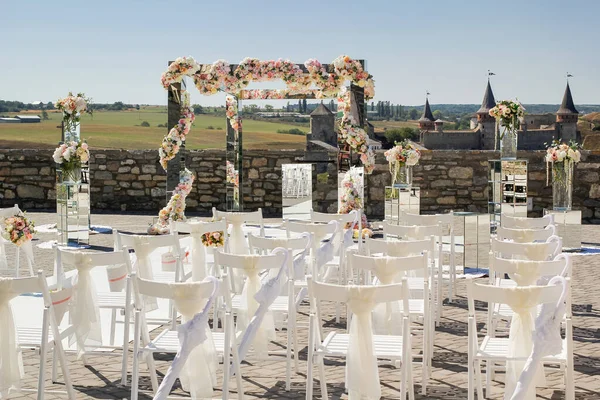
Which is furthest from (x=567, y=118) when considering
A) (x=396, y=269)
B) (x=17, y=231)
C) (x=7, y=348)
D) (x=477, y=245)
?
(x=7, y=348)

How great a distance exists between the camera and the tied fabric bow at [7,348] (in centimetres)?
541

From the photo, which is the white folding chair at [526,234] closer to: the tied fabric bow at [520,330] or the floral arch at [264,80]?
the tied fabric bow at [520,330]

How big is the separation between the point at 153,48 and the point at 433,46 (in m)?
21.1

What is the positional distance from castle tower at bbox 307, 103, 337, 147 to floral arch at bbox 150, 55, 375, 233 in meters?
0.39

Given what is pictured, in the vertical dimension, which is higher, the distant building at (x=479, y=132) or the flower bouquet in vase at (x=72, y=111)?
the distant building at (x=479, y=132)

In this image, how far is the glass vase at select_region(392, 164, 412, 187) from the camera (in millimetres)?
12562

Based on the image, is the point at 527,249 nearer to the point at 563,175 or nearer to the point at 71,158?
the point at 563,175

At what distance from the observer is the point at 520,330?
5328mm

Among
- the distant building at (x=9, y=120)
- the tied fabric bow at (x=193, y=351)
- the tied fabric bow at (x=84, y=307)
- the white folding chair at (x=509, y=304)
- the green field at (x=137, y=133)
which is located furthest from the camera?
the distant building at (x=9, y=120)

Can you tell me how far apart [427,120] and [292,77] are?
100 metres

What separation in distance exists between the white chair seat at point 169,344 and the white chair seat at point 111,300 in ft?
3.16

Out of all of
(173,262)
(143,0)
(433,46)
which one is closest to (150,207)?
(173,262)

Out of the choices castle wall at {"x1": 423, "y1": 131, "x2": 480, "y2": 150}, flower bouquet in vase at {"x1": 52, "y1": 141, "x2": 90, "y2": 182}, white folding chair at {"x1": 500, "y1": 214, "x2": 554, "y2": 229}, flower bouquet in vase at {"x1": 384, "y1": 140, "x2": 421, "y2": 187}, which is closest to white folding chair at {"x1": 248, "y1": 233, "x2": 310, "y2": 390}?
white folding chair at {"x1": 500, "y1": 214, "x2": 554, "y2": 229}

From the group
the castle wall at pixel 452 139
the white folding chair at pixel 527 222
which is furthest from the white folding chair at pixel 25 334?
the castle wall at pixel 452 139
